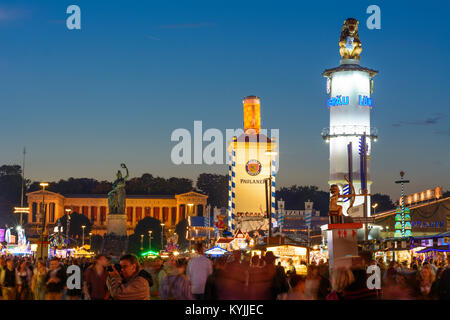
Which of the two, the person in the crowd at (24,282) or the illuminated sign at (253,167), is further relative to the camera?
the illuminated sign at (253,167)

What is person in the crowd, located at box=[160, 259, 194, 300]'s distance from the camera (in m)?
12.5

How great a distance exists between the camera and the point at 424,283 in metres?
13.1

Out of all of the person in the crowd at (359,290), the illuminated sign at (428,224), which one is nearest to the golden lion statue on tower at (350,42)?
the illuminated sign at (428,224)

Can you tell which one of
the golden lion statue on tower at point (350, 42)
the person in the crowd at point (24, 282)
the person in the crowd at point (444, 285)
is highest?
the golden lion statue on tower at point (350, 42)

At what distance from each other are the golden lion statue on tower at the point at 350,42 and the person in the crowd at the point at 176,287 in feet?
268

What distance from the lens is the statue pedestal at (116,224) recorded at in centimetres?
9288

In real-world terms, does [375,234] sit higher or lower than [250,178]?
lower

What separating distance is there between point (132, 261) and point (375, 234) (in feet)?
253

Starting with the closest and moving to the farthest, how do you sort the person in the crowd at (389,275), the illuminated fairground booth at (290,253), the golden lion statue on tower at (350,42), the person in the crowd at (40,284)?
the person in the crowd at (389,275)
the person in the crowd at (40,284)
the illuminated fairground booth at (290,253)
the golden lion statue on tower at (350,42)

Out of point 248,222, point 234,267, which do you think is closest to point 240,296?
point 234,267

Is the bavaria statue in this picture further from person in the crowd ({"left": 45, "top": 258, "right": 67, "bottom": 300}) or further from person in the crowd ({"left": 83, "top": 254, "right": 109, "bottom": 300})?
person in the crowd ({"left": 83, "top": 254, "right": 109, "bottom": 300})

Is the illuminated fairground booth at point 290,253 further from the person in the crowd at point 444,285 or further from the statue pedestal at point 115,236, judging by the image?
the statue pedestal at point 115,236

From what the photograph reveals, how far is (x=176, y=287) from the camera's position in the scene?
41.3 feet
